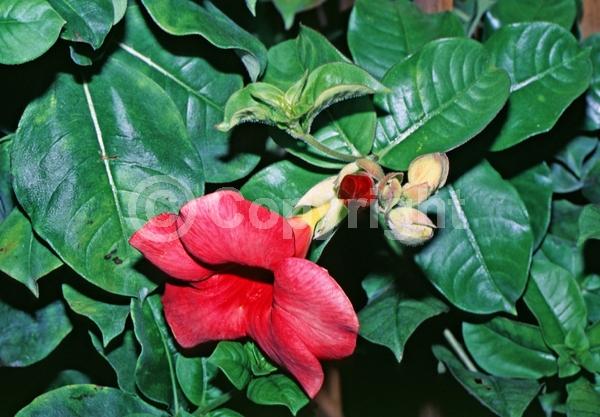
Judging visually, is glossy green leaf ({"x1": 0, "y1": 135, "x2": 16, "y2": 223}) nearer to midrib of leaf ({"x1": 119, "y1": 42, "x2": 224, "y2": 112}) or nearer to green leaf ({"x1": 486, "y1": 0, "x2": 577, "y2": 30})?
→ midrib of leaf ({"x1": 119, "y1": 42, "x2": 224, "y2": 112})

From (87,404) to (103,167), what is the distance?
0.22 metres

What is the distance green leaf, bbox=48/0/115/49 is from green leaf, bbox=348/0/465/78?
0.28 meters

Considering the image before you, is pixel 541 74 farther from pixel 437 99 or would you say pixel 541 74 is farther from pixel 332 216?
pixel 332 216

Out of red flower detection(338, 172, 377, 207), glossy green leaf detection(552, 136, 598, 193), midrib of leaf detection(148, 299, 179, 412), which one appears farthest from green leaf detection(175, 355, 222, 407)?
glossy green leaf detection(552, 136, 598, 193)

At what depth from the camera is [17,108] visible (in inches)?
30.9

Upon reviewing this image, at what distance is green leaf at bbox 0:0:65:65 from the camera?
0.67m

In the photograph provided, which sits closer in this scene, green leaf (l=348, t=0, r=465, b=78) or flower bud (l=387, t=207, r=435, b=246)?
flower bud (l=387, t=207, r=435, b=246)

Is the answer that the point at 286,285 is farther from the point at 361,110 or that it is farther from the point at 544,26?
the point at 544,26

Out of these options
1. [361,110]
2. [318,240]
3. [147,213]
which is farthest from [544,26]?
[147,213]

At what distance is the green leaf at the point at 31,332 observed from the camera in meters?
0.83

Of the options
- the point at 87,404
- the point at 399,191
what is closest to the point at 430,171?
the point at 399,191

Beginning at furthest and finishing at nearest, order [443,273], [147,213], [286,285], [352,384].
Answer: [352,384]
[443,273]
[147,213]
[286,285]

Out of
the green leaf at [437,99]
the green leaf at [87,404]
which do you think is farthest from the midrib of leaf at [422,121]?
the green leaf at [87,404]

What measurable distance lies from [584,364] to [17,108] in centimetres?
60
